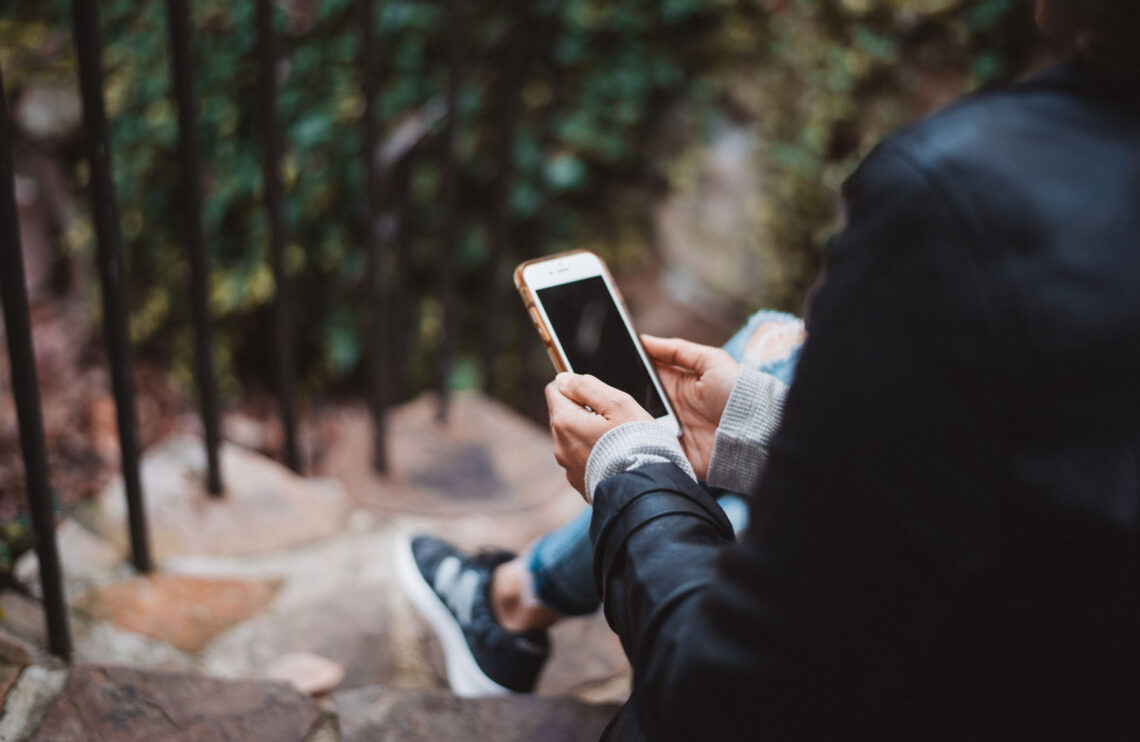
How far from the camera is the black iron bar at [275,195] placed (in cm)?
144

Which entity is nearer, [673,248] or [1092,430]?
[1092,430]

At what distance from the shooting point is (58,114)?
2.68 m

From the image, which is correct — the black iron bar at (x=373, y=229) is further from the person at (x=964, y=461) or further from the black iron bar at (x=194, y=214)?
the person at (x=964, y=461)

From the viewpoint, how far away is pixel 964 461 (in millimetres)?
559

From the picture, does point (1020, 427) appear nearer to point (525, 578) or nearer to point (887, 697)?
point (887, 697)

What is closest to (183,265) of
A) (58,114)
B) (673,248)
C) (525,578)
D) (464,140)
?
(58,114)

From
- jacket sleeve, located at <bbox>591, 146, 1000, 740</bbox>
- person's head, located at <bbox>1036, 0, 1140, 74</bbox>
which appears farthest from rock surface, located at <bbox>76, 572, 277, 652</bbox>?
person's head, located at <bbox>1036, 0, 1140, 74</bbox>

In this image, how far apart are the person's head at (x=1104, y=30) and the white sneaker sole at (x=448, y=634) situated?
1.07 meters

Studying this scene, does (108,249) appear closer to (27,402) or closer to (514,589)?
(27,402)

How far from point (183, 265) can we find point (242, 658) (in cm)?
178

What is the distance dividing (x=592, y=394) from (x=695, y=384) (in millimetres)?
211

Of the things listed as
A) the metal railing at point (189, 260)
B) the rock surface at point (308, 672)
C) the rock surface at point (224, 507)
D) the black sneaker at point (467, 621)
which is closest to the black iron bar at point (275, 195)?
the metal railing at point (189, 260)

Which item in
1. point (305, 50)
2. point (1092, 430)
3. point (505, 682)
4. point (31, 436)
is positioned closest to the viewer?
point (1092, 430)

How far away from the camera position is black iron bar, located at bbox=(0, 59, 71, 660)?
1.05 m
